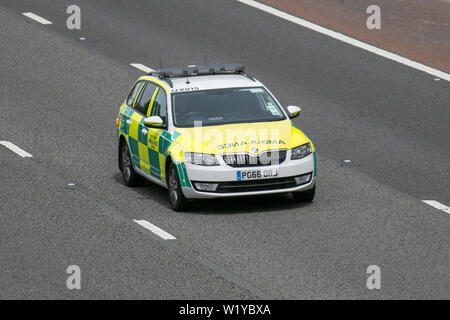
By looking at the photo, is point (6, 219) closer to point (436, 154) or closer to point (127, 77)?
point (436, 154)

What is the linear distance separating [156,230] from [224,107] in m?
2.58

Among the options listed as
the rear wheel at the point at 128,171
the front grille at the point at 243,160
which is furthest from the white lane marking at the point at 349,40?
the front grille at the point at 243,160

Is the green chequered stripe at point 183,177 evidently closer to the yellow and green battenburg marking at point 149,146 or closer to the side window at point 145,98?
the yellow and green battenburg marking at point 149,146

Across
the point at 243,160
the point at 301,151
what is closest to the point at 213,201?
the point at 243,160

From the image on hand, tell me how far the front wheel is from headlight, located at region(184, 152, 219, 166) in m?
0.30

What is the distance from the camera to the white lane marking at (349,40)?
25000mm

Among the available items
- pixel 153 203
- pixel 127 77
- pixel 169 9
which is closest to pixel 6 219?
Answer: pixel 153 203

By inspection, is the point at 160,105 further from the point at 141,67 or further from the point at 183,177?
the point at 141,67

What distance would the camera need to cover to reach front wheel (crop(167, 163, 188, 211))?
1633 centimetres

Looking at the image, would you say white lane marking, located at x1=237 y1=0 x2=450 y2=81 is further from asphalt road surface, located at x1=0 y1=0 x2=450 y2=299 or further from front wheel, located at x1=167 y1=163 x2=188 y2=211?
front wheel, located at x1=167 y1=163 x2=188 y2=211

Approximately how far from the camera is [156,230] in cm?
1538

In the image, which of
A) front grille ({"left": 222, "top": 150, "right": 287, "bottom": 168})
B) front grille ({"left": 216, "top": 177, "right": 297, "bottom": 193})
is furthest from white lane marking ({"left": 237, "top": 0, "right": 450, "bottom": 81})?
front grille ({"left": 222, "top": 150, "right": 287, "bottom": 168})

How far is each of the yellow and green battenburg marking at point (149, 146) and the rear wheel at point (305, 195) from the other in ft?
4.86
